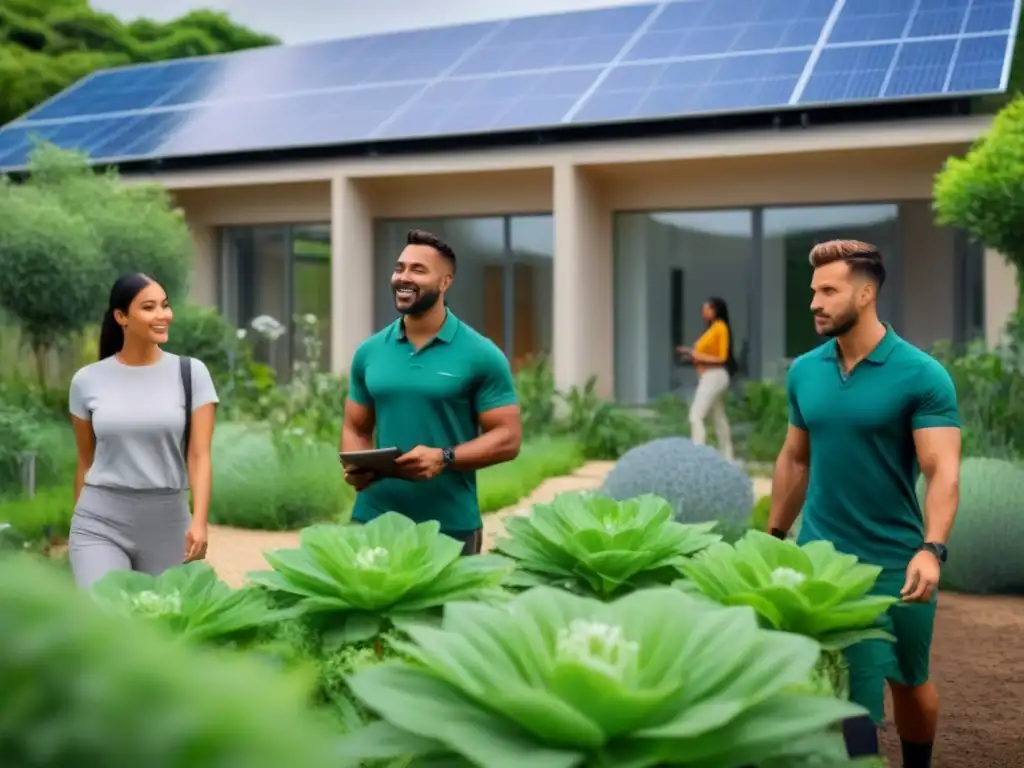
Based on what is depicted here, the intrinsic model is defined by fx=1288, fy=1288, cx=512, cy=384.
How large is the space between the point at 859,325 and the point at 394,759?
2438 millimetres

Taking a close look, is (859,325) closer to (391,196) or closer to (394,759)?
(394,759)

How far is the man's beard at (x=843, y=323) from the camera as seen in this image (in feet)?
10.6

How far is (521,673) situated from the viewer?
40.3 inches

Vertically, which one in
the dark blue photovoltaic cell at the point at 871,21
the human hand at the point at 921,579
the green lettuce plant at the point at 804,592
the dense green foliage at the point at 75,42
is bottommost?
the human hand at the point at 921,579

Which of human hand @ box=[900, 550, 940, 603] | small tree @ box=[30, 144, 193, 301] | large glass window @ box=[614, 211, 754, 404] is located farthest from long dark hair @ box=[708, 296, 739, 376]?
human hand @ box=[900, 550, 940, 603]

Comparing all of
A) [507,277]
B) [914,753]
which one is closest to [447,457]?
[914,753]

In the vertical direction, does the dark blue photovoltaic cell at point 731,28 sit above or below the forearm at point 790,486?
above

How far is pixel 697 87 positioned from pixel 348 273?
17.3ft

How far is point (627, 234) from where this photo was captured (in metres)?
17.3

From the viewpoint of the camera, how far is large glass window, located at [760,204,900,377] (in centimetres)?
1603

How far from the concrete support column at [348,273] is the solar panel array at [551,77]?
0.83 m

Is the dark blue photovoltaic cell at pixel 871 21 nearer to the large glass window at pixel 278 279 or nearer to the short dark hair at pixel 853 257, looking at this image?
the large glass window at pixel 278 279

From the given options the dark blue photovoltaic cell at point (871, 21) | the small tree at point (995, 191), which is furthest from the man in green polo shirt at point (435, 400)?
the dark blue photovoltaic cell at point (871, 21)

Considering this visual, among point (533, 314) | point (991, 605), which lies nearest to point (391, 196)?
point (533, 314)
